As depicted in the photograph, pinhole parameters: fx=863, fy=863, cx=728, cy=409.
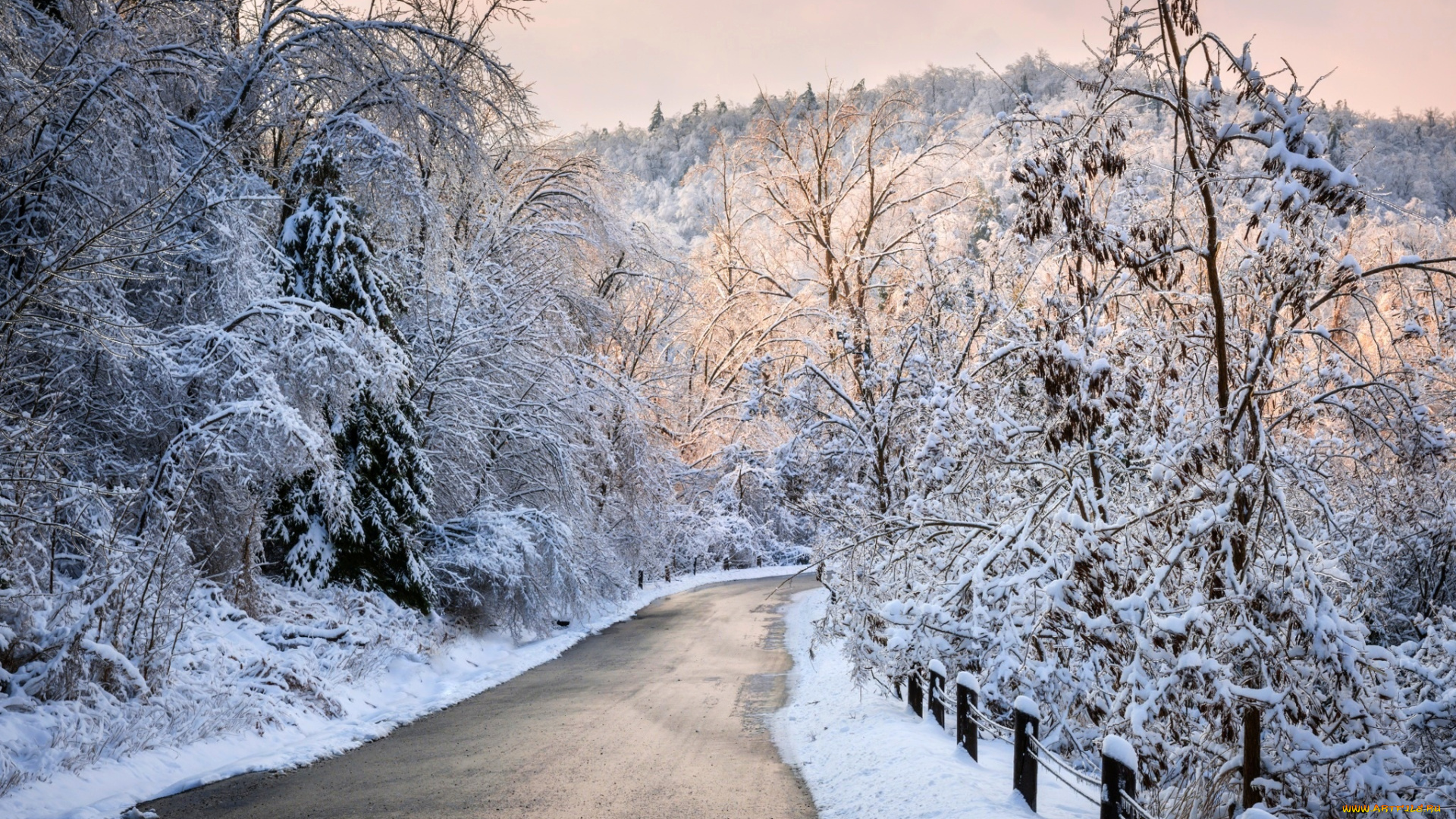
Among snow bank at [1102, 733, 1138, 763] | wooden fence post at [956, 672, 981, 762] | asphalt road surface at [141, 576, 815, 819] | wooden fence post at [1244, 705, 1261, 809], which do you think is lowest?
asphalt road surface at [141, 576, 815, 819]

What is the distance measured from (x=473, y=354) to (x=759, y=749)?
38.7 feet

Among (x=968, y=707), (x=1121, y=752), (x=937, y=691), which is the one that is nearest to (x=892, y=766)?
(x=968, y=707)

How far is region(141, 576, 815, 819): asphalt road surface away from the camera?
6.59 meters

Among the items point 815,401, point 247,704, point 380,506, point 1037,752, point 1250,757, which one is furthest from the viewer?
point 815,401

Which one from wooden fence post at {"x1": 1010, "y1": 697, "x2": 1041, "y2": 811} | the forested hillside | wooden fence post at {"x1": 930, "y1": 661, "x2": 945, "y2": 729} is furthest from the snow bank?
wooden fence post at {"x1": 930, "y1": 661, "x2": 945, "y2": 729}

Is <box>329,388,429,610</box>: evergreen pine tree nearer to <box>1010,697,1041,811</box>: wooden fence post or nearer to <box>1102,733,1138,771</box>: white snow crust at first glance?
<box>1010,697,1041,811</box>: wooden fence post

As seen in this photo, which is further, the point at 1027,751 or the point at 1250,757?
the point at 1027,751

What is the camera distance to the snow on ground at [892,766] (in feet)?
20.6

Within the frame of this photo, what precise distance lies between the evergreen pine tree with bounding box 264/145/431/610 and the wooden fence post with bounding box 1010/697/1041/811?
9822 millimetres

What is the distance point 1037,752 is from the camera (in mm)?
6180

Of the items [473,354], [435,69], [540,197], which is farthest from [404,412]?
[540,197]

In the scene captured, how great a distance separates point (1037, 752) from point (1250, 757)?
1.33 meters

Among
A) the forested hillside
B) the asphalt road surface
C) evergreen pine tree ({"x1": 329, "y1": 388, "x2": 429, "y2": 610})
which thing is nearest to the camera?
the forested hillside

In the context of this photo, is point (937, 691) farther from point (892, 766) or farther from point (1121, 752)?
point (1121, 752)
